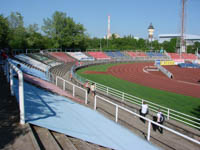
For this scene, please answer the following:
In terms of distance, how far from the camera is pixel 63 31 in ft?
218

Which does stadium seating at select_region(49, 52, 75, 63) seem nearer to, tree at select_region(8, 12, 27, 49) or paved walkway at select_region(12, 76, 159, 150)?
tree at select_region(8, 12, 27, 49)

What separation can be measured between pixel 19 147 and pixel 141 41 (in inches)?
4372

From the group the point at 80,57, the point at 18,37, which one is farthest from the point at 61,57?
the point at 18,37

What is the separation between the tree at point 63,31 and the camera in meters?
65.7

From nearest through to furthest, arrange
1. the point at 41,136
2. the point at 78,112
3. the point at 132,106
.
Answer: the point at 41,136 → the point at 78,112 → the point at 132,106

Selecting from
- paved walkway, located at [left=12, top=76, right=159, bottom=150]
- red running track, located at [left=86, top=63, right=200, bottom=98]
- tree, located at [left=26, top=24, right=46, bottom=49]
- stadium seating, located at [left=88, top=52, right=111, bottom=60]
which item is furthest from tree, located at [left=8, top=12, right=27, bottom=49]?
paved walkway, located at [left=12, top=76, right=159, bottom=150]

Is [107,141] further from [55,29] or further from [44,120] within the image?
[55,29]

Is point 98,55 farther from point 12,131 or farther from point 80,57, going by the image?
point 12,131

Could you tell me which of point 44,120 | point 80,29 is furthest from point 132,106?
point 80,29

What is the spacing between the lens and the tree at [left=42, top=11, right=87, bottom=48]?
2586 inches

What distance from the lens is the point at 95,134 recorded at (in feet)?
19.0

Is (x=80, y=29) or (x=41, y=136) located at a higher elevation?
(x=80, y=29)

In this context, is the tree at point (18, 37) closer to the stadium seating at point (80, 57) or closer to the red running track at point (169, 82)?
the stadium seating at point (80, 57)

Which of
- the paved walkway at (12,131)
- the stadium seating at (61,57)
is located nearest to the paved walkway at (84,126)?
the paved walkway at (12,131)
